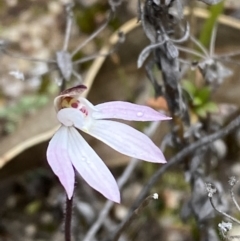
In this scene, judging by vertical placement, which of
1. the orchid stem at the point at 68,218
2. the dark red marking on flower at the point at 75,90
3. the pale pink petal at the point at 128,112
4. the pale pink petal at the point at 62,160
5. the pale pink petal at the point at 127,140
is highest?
the dark red marking on flower at the point at 75,90

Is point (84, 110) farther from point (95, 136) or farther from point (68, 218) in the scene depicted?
point (68, 218)

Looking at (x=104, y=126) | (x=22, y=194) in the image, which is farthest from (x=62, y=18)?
(x=104, y=126)

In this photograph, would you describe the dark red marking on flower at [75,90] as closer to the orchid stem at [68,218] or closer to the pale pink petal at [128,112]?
the pale pink petal at [128,112]

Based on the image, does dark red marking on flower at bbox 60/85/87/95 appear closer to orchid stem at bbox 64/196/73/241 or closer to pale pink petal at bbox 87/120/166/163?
pale pink petal at bbox 87/120/166/163

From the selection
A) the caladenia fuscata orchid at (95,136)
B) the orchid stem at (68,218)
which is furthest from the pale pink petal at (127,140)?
the orchid stem at (68,218)

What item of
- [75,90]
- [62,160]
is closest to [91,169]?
[62,160]

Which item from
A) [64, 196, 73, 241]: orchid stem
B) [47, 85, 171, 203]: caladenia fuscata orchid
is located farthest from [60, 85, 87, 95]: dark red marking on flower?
[64, 196, 73, 241]: orchid stem
